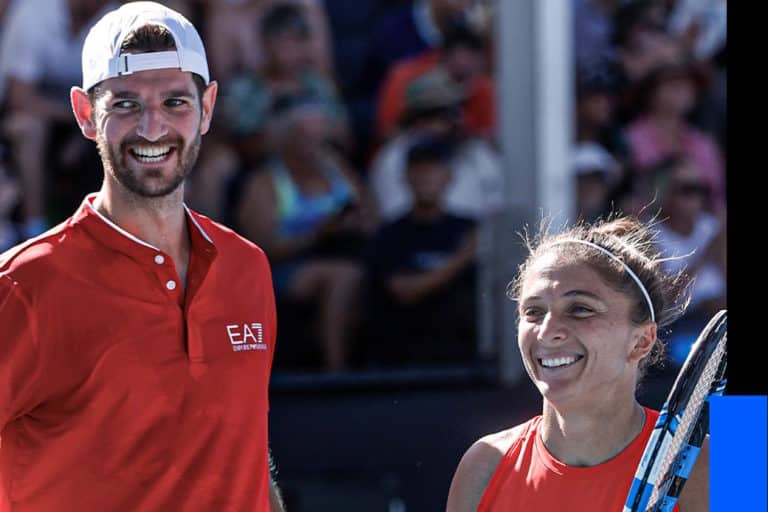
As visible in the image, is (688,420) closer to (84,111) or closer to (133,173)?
(133,173)

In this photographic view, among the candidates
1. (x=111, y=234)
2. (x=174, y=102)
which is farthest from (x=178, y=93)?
(x=111, y=234)

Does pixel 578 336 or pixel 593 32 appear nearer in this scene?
pixel 578 336

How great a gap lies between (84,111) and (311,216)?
3785 mm

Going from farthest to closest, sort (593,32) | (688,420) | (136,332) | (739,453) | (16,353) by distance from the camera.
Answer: (593,32)
(136,332)
(16,353)
(688,420)
(739,453)

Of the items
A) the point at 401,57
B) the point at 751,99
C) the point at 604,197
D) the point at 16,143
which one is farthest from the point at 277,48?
the point at 751,99

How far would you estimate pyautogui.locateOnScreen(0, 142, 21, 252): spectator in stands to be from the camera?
6.41m

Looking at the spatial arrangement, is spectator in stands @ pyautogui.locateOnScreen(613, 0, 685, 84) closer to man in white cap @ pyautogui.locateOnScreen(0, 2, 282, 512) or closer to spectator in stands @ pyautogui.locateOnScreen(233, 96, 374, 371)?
spectator in stands @ pyautogui.locateOnScreen(233, 96, 374, 371)

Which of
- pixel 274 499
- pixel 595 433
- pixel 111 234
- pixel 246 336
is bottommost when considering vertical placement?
pixel 274 499

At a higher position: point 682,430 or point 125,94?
point 125,94

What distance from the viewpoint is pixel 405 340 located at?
6711mm

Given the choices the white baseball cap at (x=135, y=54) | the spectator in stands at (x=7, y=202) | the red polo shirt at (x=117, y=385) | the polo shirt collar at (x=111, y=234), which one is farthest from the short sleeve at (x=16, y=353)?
the spectator in stands at (x=7, y=202)

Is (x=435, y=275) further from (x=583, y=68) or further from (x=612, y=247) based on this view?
(x=612, y=247)

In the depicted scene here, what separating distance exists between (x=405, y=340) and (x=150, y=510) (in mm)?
4086

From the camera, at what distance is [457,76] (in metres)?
6.66
